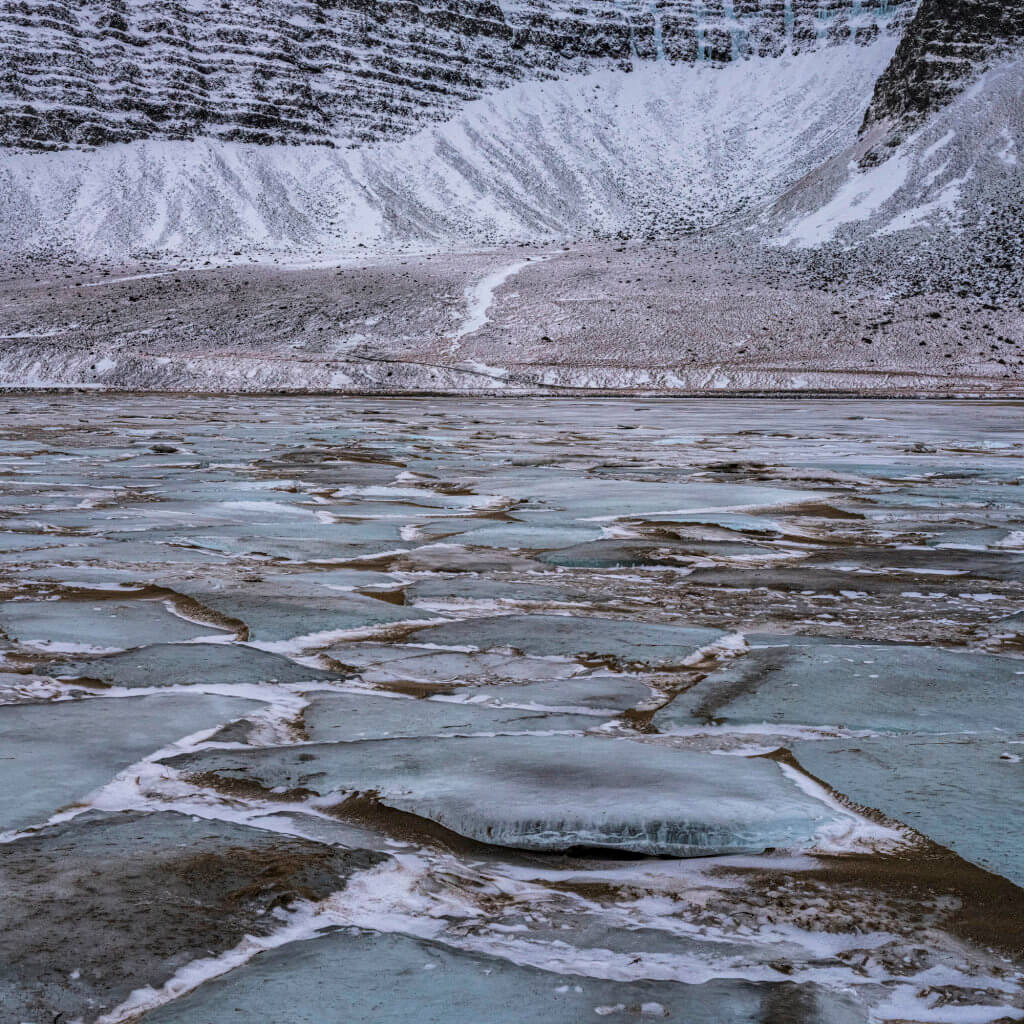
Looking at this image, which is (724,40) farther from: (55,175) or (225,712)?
(225,712)

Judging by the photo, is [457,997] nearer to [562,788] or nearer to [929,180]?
[562,788]

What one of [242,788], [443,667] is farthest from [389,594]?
[242,788]

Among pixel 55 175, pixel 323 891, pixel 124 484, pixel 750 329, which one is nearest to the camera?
pixel 323 891

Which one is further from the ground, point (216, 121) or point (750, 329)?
point (216, 121)

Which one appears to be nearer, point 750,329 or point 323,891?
point 323,891

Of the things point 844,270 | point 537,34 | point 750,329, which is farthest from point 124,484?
point 537,34

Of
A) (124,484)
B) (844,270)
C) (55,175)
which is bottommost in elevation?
(124,484)

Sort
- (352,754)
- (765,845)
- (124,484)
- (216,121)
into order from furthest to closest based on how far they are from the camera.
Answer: (216,121), (124,484), (352,754), (765,845)
